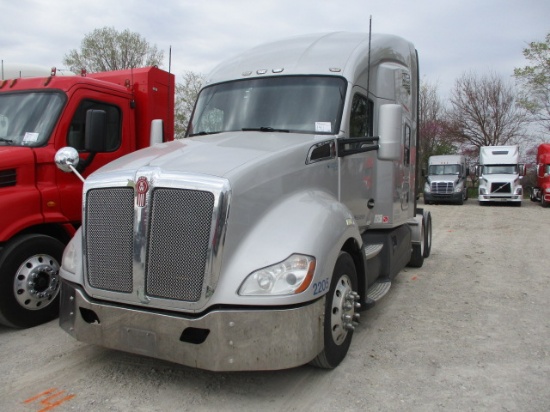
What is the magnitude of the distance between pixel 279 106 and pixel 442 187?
22.2 metres

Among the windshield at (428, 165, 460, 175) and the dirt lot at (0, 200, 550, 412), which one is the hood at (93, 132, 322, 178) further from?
the windshield at (428, 165, 460, 175)

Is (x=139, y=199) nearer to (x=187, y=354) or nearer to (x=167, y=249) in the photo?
(x=167, y=249)

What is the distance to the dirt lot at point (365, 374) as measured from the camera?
3.29m

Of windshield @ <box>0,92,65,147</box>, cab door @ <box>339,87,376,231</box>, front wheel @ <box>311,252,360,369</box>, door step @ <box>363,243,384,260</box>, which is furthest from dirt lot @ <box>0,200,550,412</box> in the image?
windshield @ <box>0,92,65,147</box>

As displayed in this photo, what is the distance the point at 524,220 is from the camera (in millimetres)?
16703

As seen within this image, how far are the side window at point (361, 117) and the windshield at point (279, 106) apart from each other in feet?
0.75

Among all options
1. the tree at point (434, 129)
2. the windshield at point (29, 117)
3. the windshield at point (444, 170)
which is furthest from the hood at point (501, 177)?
the windshield at point (29, 117)

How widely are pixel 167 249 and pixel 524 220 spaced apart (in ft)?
54.7

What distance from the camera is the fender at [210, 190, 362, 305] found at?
3096 millimetres

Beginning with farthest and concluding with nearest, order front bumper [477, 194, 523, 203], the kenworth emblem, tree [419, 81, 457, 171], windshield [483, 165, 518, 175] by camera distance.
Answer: tree [419, 81, 457, 171]
windshield [483, 165, 518, 175]
front bumper [477, 194, 523, 203]
the kenworth emblem

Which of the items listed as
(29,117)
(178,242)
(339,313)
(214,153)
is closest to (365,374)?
(339,313)

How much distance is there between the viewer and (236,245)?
126 inches

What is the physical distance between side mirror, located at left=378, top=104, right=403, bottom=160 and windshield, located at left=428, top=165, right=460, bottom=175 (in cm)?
2293

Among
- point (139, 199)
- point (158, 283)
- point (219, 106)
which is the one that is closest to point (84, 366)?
point (158, 283)
